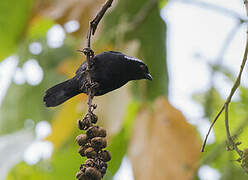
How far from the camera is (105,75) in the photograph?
1555mm

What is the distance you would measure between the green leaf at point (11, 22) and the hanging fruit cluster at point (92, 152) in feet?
7.45

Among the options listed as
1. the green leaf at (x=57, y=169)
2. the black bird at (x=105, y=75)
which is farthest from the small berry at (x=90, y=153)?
the green leaf at (x=57, y=169)

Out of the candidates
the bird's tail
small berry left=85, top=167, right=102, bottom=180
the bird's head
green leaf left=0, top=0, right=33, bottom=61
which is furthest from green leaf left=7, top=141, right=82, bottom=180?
small berry left=85, top=167, right=102, bottom=180

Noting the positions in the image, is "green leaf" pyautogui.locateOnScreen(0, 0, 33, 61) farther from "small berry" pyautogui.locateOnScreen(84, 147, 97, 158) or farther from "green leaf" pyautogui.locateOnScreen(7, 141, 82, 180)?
"small berry" pyautogui.locateOnScreen(84, 147, 97, 158)

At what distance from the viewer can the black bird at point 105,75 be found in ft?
5.08

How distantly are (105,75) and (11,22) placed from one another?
2.03 meters

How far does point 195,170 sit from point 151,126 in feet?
1.42

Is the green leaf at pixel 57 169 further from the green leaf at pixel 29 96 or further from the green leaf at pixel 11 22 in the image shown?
the green leaf at pixel 11 22

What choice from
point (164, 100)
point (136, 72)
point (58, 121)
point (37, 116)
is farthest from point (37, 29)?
point (136, 72)

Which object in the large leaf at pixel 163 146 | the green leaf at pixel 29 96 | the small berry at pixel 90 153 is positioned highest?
the small berry at pixel 90 153

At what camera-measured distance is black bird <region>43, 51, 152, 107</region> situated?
5.08ft

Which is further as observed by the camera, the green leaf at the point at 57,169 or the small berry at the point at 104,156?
the green leaf at the point at 57,169

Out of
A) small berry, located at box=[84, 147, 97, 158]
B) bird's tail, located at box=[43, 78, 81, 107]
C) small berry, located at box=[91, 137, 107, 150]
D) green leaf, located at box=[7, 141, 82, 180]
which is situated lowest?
green leaf, located at box=[7, 141, 82, 180]

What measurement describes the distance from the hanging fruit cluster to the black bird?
0.32 m
